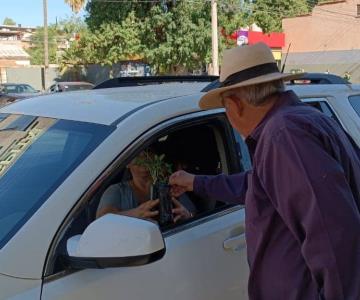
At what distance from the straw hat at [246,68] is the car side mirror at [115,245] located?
517 mm

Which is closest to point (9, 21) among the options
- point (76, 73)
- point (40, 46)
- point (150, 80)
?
point (40, 46)

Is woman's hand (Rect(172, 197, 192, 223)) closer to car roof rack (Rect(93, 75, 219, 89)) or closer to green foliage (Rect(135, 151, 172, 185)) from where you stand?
green foliage (Rect(135, 151, 172, 185))

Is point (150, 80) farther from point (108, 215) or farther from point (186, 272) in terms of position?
point (108, 215)

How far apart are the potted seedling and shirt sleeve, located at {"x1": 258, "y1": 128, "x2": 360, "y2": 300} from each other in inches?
32.3

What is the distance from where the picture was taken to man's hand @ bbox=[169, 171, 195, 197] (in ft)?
8.00

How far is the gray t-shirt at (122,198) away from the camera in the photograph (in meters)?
2.29

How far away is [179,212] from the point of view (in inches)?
95.1

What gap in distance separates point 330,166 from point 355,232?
0.19m

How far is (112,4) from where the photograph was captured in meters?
26.9

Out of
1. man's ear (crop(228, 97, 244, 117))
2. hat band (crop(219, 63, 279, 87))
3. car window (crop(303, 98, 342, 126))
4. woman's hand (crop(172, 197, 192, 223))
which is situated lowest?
woman's hand (crop(172, 197, 192, 223))

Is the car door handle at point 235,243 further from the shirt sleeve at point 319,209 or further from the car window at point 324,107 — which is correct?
the car window at point 324,107

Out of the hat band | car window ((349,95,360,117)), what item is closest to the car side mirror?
the hat band

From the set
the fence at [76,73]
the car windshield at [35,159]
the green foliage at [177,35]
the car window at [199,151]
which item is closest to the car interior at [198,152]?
the car window at [199,151]

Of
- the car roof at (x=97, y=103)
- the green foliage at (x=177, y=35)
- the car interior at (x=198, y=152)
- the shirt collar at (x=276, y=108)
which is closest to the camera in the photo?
the shirt collar at (x=276, y=108)
